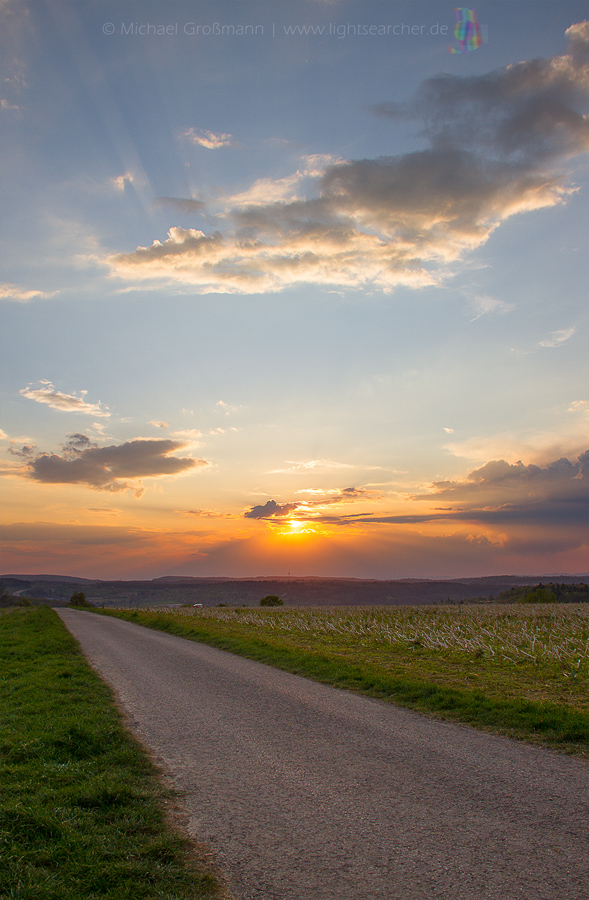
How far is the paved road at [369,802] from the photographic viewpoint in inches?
187

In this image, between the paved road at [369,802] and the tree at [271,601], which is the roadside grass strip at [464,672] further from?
the tree at [271,601]

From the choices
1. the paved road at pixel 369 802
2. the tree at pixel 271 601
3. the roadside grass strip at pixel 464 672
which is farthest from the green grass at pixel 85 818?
the tree at pixel 271 601

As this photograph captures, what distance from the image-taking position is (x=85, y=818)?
5965 mm

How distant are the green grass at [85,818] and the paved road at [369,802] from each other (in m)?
0.46

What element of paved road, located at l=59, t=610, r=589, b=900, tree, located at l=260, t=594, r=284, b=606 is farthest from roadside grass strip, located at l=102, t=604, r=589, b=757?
tree, located at l=260, t=594, r=284, b=606

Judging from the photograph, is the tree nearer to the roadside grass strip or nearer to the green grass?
the roadside grass strip

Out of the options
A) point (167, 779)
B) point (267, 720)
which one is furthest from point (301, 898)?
point (267, 720)

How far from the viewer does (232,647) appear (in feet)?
79.8

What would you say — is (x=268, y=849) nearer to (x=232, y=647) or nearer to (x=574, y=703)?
(x=574, y=703)

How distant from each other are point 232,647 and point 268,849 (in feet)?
65.0

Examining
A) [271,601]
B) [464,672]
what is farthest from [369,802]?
[271,601]

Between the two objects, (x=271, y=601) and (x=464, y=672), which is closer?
(x=464, y=672)

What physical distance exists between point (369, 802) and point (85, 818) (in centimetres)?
332

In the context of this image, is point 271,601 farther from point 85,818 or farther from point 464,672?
point 85,818
